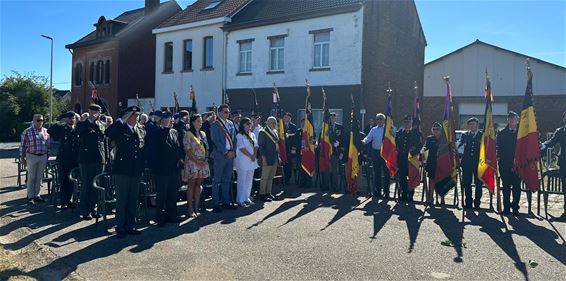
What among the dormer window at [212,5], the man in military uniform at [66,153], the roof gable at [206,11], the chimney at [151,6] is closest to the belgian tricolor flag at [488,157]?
the man in military uniform at [66,153]

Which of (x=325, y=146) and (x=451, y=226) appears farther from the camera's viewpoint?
(x=325, y=146)

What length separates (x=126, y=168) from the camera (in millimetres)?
7035

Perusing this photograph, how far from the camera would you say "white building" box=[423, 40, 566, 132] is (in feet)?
96.6

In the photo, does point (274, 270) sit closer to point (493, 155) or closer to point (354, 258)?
point (354, 258)

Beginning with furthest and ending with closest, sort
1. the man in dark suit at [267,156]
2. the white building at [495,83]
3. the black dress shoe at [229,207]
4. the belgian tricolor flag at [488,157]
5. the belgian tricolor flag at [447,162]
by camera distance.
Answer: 1. the white building at [495,83]
2. the man in dark suit at [267,156]
3. the belgian tricolor flag at [447,162]
4. the black dress shoe at [229,207]
5. the belgian tricolor flag at [488,157]

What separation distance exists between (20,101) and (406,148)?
121 ft

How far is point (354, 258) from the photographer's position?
6137 mm

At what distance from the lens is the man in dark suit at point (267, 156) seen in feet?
33.3

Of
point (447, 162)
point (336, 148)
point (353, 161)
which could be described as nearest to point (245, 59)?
point (336, 148)

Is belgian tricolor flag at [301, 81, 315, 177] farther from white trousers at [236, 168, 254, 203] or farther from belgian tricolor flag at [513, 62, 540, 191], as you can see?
belgian tricolor flag at [513, 62, 540, 191]

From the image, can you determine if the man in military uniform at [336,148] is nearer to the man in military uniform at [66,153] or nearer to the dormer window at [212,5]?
the man in military uniform at [66,153]

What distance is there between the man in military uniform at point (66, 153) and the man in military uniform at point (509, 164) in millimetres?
8111

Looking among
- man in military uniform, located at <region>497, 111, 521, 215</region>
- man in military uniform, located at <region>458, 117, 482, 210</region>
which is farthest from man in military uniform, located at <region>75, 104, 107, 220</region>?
man in military uniform, located at <region>497, 111, 521, 215</region>

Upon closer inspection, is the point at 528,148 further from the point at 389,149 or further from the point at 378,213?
the point at 378,213
